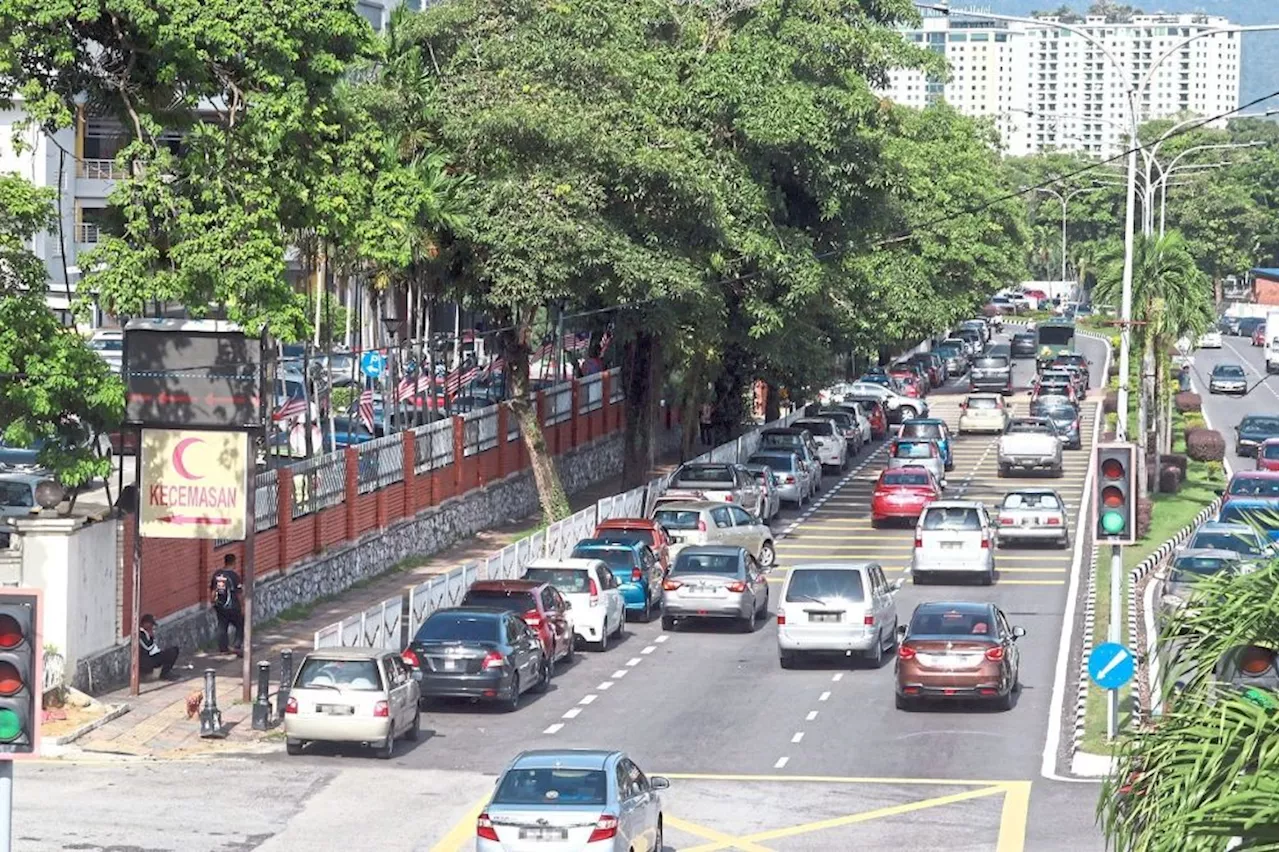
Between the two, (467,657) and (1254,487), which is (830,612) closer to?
(467,657)

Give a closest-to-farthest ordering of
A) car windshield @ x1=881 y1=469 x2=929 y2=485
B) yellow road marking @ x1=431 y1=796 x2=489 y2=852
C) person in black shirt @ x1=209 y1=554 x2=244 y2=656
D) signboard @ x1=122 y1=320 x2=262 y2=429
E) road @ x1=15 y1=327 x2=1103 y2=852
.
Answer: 1. yellow road marking @ x1=431 y1=796 x2=489 y2=852
2. road @ x1=15 y1=327 x2=1103 y2=852
3. signboard @ x1=122 y1=320 x2=262 y2=429
4. person in black shirt @ x1=209 y1=554 x2=244 y2=656
5. car windshield @ x1=881 y1=469 x2=929 y2=485

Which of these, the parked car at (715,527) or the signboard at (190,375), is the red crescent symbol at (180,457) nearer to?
the signboard at (190,375)

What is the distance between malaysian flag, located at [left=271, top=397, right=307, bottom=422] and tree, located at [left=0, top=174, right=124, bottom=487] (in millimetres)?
13964

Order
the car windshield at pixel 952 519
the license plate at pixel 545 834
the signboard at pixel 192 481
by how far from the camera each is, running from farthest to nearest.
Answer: the car windshield at pixel 952 519 < the signboard at pixel 192 481 < the license plate at pixel 545 834

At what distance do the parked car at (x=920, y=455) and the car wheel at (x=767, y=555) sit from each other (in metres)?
13.4

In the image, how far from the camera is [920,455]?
63969mm

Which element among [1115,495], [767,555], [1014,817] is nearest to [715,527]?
[767,555]

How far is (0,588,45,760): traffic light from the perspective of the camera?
12352mm

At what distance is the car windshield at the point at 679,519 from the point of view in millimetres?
49344

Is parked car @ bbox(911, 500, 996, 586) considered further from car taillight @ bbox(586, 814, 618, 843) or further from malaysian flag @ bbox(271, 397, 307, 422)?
car taillight @ bbox(586, 814, 618, 843)

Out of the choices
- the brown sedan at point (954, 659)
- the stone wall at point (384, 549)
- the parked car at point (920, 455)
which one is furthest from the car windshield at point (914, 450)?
the brown sedan at point (954, 659)

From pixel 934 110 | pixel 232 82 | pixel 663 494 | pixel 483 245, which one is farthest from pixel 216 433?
pixel 934 110

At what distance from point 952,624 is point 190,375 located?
11.8 metres

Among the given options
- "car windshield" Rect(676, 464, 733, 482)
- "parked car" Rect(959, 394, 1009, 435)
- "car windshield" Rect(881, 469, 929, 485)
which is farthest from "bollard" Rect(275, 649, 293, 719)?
"parked car" Rect(959, 394, 1009, 435)
